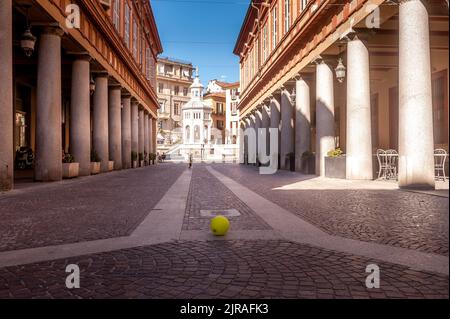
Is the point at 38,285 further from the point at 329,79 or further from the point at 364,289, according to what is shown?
the point at 329,79

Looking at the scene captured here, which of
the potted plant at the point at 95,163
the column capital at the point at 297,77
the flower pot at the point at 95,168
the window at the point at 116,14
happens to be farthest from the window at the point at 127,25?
the column capital at the point at 297,77

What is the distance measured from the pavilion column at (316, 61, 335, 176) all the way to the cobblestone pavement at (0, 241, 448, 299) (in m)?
13.2

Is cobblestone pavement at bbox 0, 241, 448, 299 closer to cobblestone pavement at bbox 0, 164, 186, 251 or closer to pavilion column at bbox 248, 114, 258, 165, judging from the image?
cobblestone pavement at bbox 0, 164, 186, 251

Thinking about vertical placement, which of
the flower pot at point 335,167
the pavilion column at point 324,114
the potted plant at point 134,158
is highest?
the pavilion column at point 324,114

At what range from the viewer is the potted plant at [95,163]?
63.6 ft

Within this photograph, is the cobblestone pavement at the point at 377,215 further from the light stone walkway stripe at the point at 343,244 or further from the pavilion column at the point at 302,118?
the pavilion column at the point at 302,118

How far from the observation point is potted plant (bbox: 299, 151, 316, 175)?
63.7 feet

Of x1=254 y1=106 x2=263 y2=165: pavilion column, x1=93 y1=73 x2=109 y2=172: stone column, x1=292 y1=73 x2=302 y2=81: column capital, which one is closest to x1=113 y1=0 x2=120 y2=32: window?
x1=93 y1=73 x2=109 y2=172: stone column

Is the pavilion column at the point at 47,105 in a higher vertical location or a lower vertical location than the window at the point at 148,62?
lower

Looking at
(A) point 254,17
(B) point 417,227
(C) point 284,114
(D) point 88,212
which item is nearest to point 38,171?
(D) point 88,212

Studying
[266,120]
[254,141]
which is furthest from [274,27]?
[254,141]

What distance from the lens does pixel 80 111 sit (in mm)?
17344

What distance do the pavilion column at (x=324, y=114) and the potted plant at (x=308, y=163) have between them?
6.09 feet

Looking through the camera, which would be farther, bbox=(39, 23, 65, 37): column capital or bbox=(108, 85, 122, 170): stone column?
bbox=(108, 85, 122, 170): stone column
